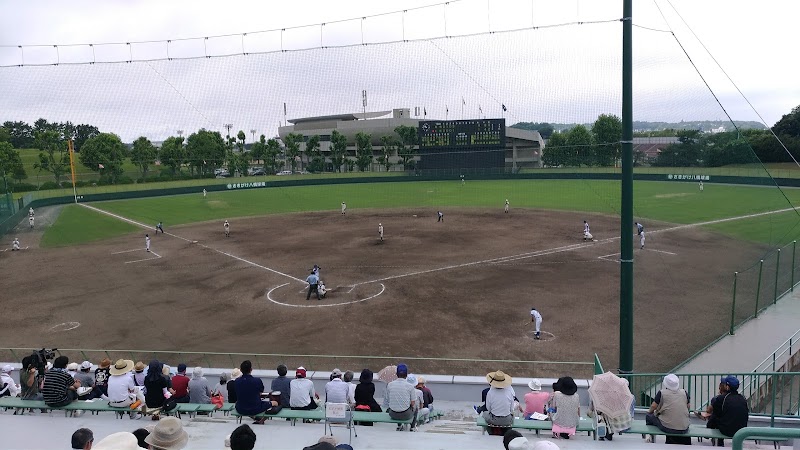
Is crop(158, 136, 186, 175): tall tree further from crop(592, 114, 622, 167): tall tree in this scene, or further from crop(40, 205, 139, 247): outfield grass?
crop(592, 114, 622, 167): tall tree

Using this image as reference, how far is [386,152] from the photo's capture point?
3223 inches

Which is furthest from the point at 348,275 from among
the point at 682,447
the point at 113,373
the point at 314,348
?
the point at 682,447

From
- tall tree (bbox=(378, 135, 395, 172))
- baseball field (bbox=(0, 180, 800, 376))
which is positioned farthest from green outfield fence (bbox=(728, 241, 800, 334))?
tall tree (bbox=(378, 135, 395, 172))

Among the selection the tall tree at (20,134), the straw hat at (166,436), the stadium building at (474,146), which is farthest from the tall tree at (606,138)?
the tall tree at (20,134)

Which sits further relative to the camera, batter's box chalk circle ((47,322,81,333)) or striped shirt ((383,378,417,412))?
batter's box chalk circle ((47,322,81,333))

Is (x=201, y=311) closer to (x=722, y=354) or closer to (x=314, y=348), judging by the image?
(x=314, y=348)

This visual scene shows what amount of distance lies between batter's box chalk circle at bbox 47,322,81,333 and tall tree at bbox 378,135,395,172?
6152 cm

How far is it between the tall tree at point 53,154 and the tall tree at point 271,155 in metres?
25.3

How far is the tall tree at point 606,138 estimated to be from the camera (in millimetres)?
39641

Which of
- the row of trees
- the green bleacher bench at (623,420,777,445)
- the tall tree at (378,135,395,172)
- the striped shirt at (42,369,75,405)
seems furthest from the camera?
the tall tree at (378,135,395,172)

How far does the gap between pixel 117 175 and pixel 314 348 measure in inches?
2181

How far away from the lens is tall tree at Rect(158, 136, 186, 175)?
70.2 metres

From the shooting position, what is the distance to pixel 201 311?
2266 cm

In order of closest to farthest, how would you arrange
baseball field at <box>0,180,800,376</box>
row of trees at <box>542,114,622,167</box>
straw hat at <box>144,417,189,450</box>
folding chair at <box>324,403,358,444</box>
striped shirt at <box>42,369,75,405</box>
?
straw hat at <box>144,417,189,450</box> → folding chair at <box>324,403,358,444</box> → striped shirt at <box>42,369,75,405</box> → baseball field at <box>0,180,800,376</box> → row of trees at <box>542,114,622,167</box>
